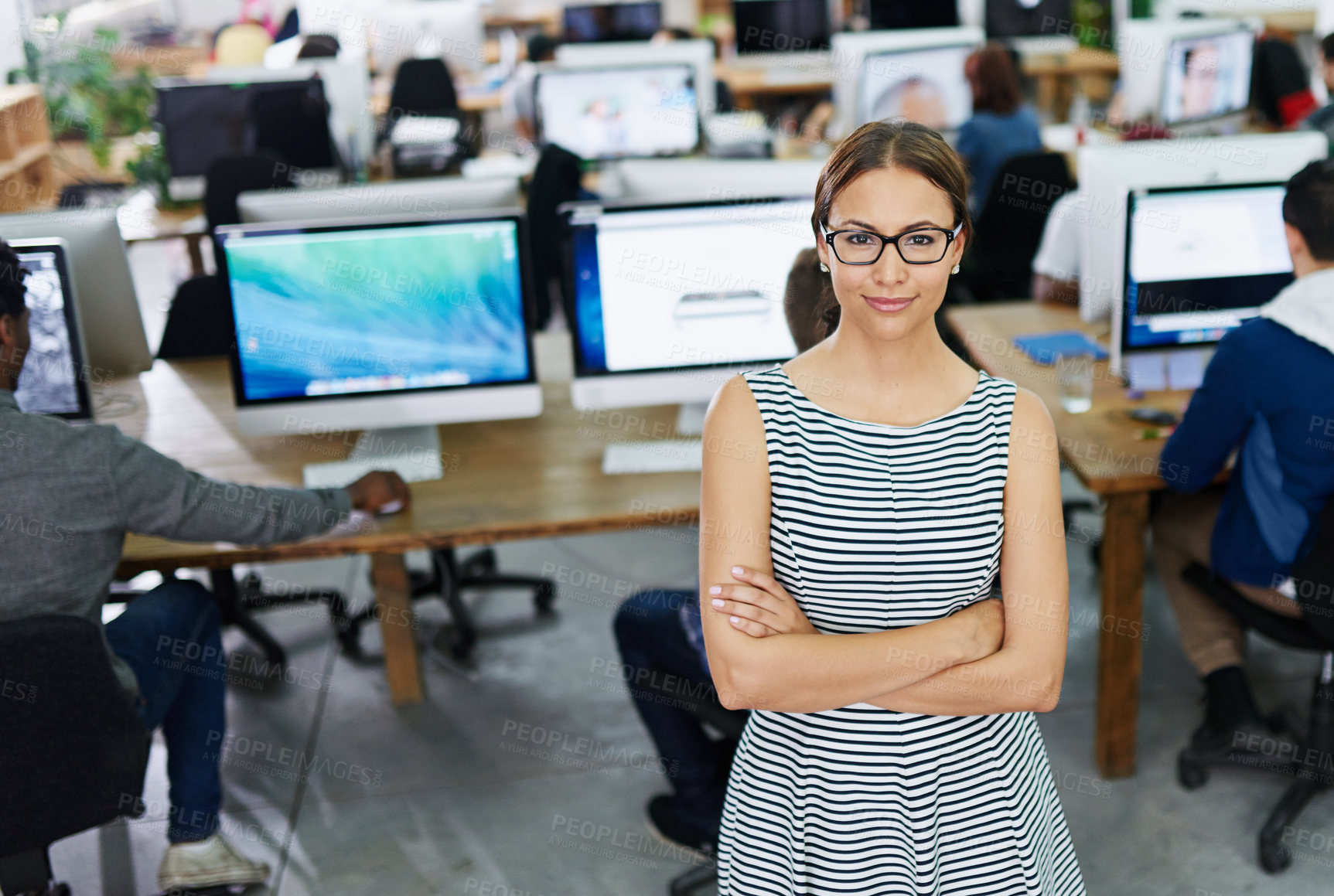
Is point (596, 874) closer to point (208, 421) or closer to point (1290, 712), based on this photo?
point (208, 421)

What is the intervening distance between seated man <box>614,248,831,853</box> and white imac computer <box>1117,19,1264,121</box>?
3811 millimetres

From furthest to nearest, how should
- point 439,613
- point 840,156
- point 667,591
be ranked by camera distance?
point 439,613, point 667,591, point 840,156

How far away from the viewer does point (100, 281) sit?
2840 millimetres

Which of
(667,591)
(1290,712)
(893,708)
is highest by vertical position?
(893,708)

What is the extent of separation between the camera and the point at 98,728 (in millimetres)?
1910

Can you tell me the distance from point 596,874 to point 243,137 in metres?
4.15

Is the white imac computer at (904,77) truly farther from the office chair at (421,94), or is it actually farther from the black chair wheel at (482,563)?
the black chair wheel at (482,563)

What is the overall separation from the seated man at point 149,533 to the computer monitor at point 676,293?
554 millimetres

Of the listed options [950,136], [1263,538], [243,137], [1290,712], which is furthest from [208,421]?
[950,136]

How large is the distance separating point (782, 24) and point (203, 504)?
6.51 metres

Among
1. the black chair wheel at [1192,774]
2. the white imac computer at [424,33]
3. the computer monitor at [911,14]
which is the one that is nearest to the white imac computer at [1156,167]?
the black chair wheel at [1192,774]

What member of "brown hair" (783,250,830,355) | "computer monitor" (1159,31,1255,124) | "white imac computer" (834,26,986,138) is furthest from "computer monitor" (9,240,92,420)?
"computer monitor" (1159,31,1255,124)

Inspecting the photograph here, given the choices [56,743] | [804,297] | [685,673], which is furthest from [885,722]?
[56,743]

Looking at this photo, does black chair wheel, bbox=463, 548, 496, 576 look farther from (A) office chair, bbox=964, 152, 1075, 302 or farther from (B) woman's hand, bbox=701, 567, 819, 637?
(B) woman's hand, bbox=701, 567, 819, 637
